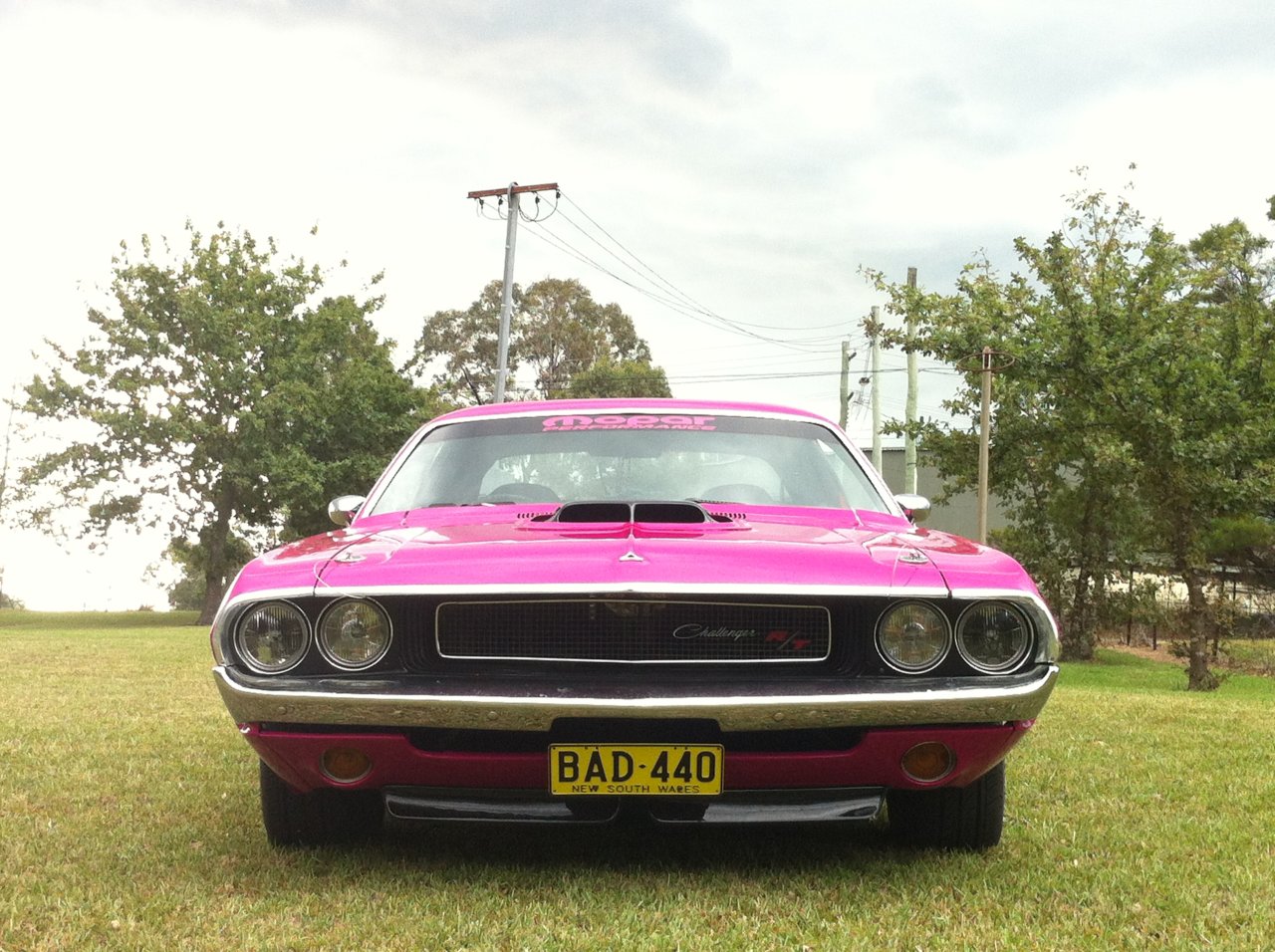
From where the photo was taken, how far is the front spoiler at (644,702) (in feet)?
10.4

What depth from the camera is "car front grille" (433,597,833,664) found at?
3.36 meters

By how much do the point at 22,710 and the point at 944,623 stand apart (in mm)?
6700

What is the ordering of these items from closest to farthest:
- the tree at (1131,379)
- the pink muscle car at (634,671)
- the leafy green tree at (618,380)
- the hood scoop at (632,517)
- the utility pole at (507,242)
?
the pink muscle car at (634,671), the hood scoop at (632,517), the tree at (1131,379), the utility pole at (507,242), the leafy green tree at (618,380)

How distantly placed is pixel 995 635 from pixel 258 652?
6.41ft

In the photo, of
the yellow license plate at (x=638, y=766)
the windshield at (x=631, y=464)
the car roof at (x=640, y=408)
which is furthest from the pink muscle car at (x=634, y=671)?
the car roof at (x=640, y=408)

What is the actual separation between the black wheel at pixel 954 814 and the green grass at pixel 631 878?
2.6 inches

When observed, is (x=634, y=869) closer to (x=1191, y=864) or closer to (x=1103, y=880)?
(x=1103, y=880)

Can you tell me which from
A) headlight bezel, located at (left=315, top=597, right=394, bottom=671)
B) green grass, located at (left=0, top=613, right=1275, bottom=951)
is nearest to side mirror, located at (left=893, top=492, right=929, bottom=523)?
green grass, located at (left=0, top=613, right=1275, bottom=951)

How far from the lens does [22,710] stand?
807 cm

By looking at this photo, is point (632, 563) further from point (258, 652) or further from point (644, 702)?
point (258, 652)

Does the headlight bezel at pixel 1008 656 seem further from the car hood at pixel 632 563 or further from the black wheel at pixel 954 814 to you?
the black wheel at pixel 954 814

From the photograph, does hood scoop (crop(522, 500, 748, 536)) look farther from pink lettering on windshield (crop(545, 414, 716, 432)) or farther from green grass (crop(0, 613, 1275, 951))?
green grass (crop(0, 613, 1275, 951))

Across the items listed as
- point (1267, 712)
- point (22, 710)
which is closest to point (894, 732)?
point (22, 710)

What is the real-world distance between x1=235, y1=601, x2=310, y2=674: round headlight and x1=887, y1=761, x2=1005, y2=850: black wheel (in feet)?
5.89
